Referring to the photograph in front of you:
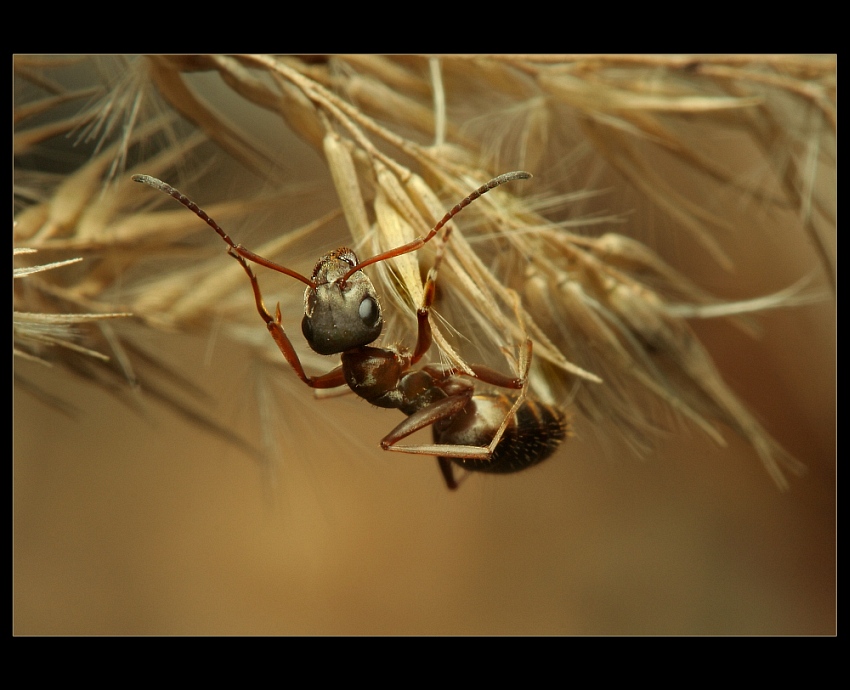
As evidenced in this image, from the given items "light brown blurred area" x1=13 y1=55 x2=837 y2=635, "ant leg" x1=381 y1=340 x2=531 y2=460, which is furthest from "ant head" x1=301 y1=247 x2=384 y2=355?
"light brown blurred area" x1=13 y1=55 x2=837 y2=635

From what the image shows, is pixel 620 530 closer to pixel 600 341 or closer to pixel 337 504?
pixel 337 504

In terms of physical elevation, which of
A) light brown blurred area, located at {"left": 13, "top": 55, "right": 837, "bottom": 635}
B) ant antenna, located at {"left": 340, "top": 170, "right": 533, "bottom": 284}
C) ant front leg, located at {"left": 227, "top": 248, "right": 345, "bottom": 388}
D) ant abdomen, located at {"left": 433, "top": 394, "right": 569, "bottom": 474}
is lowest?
light brown blurred area, located at {"left": 13, "top": 55, "right": 837, "bottom": 635}

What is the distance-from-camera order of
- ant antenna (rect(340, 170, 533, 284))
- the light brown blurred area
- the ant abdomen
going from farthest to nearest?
the light brown blurred area < the ant abdomen < ant antenna (rect(340, 170, 533, 284))

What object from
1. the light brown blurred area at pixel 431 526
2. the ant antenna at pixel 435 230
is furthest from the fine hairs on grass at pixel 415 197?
the light brown blurred area at pixel 431 526

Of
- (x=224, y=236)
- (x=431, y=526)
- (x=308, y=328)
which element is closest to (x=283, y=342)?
(x=308, y=328)

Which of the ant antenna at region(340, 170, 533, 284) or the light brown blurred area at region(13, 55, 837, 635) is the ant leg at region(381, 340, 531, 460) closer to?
the ant antenna at region(340, 170, 533, 284)

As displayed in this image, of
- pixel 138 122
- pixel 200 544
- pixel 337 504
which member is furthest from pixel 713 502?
pixel 138 122
